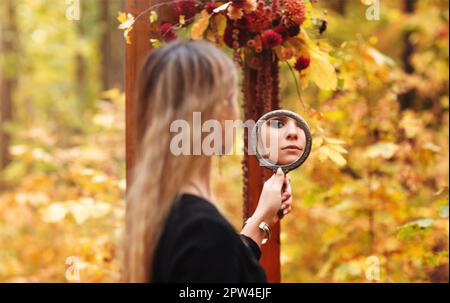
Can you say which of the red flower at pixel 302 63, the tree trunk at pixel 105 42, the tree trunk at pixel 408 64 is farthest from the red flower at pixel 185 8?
the tree trunk at pixel 105 42

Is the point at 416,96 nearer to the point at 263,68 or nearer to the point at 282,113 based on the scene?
the point at 263,68

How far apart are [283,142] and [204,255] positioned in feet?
2.64

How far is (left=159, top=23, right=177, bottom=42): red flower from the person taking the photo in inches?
107

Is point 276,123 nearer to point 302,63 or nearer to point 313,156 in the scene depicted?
point 302,63

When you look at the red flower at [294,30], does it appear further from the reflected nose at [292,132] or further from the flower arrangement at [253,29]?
the reflected nose at [292,132]

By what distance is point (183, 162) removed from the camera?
170cm

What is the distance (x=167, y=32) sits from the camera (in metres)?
2.74

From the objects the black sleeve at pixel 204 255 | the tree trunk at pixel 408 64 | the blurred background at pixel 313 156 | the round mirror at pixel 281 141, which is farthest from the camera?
the tree trunk at pixel 408 64

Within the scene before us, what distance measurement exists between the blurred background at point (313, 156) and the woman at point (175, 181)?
3.59 feet

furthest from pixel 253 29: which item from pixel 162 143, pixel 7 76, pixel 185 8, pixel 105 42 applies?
pixel 7 76

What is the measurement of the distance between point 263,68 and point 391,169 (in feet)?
8.30

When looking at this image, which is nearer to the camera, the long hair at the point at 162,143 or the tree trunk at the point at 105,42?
the long hair at the point at 162,143

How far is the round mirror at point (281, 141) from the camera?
2.25 metres
